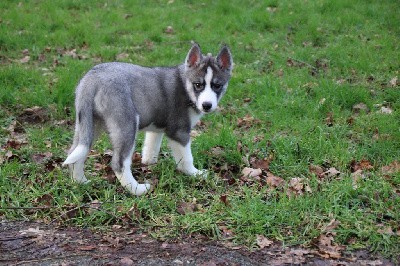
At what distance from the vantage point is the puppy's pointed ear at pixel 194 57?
5316mm

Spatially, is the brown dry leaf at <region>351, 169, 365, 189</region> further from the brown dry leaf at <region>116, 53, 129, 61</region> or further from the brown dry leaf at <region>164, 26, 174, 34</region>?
the brown dry leaf at <region>164, 26, 174, 34</region>

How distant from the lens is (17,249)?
403 centimetres

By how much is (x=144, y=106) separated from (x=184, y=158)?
2.24 feet

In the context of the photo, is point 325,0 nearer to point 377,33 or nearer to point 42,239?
point 377,33

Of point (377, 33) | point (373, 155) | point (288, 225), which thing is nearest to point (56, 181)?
point (288, 225)

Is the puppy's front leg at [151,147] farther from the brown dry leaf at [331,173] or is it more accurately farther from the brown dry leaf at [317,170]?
the brown dry leaf at [331,173]

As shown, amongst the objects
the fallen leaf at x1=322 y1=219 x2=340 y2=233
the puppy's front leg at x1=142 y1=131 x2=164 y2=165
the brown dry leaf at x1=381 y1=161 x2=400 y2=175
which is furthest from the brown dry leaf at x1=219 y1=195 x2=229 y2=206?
the brown dry leaf at x1=381 y1=161 x2=400 y2=175

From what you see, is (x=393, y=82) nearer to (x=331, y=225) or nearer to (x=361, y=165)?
(x=361, y=165)

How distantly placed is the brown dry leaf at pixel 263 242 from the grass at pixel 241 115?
0.04m

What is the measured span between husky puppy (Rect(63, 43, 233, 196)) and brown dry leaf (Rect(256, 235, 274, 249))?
1.22 meters

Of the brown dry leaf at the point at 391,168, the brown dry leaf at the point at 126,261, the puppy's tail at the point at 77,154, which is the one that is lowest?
the brown dry leaf at the point at 126,261

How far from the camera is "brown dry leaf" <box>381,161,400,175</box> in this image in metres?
5.22

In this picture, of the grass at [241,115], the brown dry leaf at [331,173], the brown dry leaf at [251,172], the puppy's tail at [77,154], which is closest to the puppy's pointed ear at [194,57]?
the grass at [241,115]

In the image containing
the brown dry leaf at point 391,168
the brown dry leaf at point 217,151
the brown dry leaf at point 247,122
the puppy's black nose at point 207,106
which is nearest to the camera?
the puppy's black nose at point 207,106
